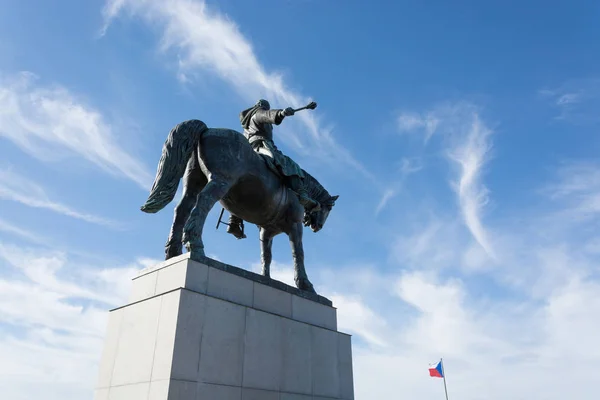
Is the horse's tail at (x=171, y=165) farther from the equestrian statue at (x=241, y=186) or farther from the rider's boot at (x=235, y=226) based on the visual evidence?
the rider's boot at (x=235, y=226)

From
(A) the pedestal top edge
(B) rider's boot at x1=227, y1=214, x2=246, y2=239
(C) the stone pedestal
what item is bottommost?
(C) the stone pedestal

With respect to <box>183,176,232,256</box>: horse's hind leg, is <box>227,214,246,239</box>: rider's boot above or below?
above

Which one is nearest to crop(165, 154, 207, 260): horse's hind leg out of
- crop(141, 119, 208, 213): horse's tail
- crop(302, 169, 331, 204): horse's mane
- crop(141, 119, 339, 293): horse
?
crop(141, 119, 339, 293): horse

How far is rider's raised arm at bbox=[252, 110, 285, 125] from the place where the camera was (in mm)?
9734

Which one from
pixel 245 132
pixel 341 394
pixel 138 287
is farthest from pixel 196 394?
pixel 245 132

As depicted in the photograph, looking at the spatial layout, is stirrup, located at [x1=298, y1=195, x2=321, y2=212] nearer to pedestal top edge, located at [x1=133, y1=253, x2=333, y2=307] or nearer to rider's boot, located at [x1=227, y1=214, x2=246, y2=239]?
rider's boot, located at [x1=227, y1=214, x2=246, y2=239]

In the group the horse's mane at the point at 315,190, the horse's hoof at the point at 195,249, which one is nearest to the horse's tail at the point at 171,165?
the horse's hoof at the point at 195,249

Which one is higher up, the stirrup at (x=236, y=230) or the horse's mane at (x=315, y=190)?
the horse's mane at (x=315, y=190)

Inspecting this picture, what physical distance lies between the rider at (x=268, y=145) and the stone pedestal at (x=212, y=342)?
200cm

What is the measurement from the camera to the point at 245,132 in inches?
412

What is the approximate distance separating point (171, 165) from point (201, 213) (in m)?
1.01

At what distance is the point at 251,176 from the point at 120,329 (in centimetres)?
332

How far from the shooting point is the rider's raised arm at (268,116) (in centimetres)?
973

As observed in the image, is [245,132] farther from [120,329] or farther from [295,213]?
[120,329]
